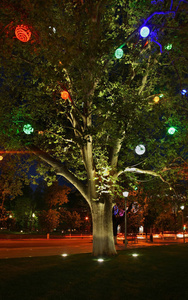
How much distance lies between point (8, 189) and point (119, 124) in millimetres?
7307

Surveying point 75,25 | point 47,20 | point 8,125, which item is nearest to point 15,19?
point 47,20

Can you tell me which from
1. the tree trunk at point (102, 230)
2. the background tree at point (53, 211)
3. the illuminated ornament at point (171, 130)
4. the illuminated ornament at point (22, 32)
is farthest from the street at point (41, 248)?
the background tree at point (53, 211)

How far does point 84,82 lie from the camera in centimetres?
1153

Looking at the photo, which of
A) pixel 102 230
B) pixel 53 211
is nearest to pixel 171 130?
pixel 102 230

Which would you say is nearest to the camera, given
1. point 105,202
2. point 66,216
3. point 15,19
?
point 15,19

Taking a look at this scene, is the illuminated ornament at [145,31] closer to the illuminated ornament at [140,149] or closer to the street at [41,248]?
the illuminated ornament at [140,149]

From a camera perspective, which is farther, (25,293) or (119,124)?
(119,124)

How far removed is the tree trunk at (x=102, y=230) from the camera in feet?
47.3

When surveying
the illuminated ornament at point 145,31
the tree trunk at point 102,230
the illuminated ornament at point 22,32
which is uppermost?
the illuminated ornament at point 145,31

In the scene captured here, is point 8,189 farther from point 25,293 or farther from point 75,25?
point 25,293

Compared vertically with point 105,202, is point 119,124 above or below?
above

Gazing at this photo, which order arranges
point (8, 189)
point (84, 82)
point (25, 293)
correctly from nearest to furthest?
point (25, 293)
point (84, 82)
point (8, 189)

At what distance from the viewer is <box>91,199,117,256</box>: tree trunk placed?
14430 millimetres

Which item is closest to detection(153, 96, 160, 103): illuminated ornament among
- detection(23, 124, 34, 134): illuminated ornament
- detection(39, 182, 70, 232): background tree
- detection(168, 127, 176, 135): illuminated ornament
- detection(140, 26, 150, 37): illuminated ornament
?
detection(168, 127, 176, 135): illuminated ornament
